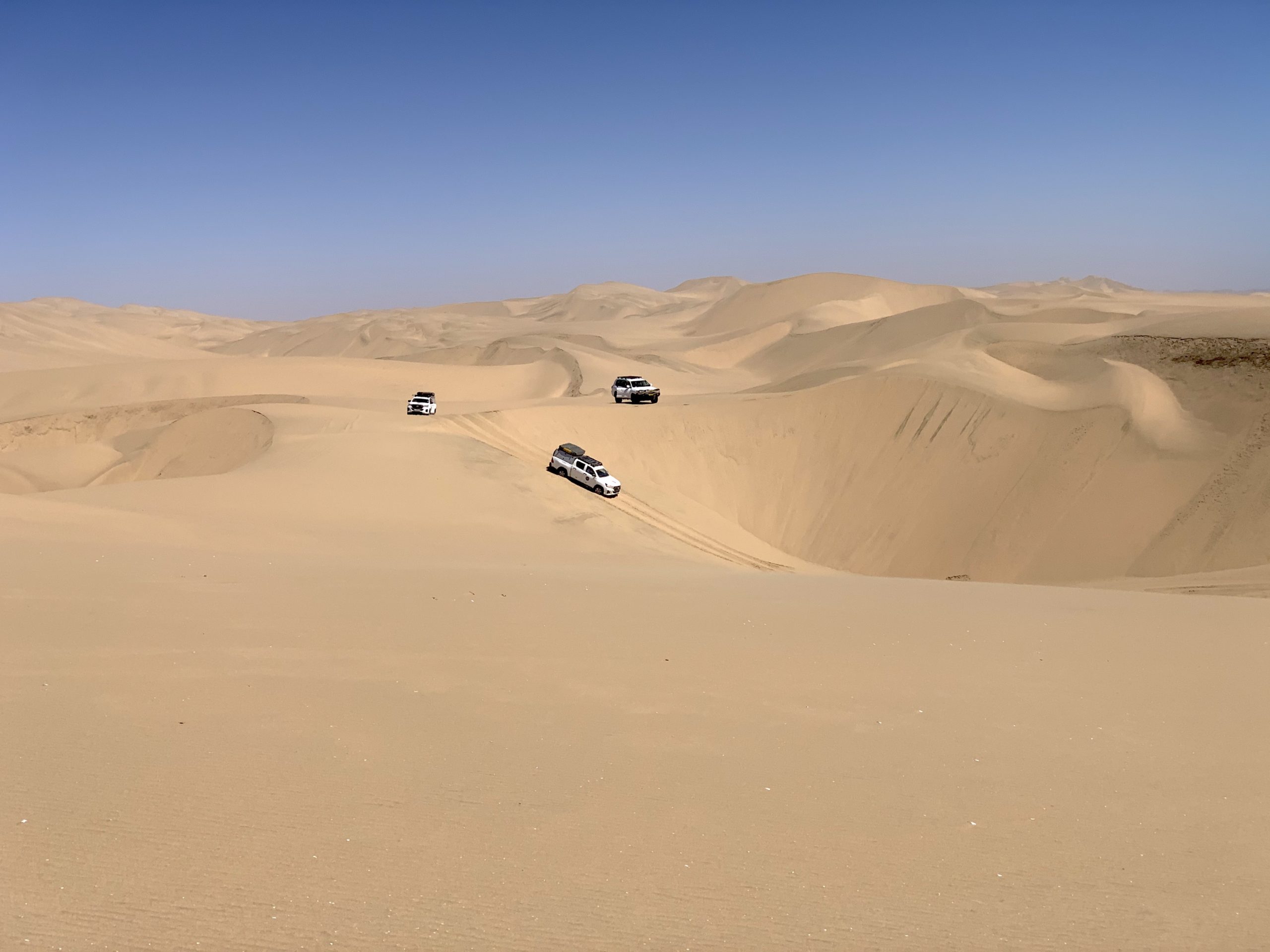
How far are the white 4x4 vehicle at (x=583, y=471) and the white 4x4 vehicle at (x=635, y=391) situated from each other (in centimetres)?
1335

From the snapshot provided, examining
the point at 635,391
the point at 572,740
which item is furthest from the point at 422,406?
the point at 572,740

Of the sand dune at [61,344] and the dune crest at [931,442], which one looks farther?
the sand dune at [61,344]

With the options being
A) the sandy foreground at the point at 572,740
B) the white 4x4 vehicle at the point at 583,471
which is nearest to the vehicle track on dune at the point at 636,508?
the white 4x4 vehicle at the point at 583,471

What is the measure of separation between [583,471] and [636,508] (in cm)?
212

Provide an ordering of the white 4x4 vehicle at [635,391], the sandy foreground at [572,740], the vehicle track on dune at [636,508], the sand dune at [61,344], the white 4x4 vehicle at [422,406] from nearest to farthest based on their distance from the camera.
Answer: the sandy foreground at [572,740] → the vehicle track on dune at [636,508] → the white 4x4 vehicle at [422,406] → the white 4x4 vehicle at [635,391] → the sand dune at [61,344]

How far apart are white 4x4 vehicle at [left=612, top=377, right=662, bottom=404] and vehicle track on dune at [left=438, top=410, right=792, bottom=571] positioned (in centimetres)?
817

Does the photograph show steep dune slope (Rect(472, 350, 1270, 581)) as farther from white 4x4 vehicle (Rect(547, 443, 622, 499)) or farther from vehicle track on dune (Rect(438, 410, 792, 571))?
white 4x4 vehicle (Rect(547, 443, 622, 499))

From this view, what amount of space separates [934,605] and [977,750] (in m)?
5.22

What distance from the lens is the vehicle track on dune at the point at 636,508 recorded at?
25.7 metres

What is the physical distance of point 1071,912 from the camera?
16.0 feet

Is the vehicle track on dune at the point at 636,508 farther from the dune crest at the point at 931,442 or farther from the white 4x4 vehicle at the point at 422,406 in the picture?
the white 4x4 vehicle at the point at 422,406

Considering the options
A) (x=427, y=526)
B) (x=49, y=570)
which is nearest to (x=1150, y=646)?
(x=49, y=570)

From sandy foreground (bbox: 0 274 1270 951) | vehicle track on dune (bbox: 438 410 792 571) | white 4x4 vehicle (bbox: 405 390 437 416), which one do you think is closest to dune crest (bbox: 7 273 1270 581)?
vehicle track on dune (bbox: 438 410 792 571)

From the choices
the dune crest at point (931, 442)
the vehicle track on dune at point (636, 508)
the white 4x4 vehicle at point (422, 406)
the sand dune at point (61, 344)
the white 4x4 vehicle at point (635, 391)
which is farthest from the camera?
the sand dune at point (61, 344)
